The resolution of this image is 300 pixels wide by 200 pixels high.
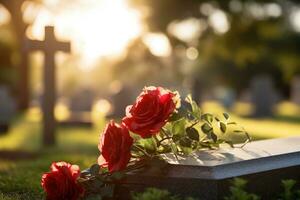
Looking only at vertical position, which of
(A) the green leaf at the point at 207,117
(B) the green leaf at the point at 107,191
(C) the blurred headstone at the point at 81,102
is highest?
(C) the blurred headstone at the point at 81,102

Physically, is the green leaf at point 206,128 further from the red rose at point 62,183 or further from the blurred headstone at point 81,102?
the blurred headstone at point 81,102

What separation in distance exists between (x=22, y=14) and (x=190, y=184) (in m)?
25.5

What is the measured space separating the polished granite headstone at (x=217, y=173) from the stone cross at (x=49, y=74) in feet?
27.3

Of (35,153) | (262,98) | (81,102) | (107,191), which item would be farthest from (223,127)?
(81,102)

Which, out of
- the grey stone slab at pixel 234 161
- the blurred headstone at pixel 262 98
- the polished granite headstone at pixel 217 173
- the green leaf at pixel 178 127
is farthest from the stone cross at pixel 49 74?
the blurred headstone at pixel 262 98

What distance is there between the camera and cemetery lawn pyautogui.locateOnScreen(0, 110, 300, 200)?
18.3ft

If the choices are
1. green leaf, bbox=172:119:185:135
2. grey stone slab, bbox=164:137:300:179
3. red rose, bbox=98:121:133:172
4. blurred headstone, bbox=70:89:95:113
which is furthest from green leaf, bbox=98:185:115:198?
blurred headstone, bbox=70:89:95:113

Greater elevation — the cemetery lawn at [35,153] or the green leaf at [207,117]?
the green leaf at [207,117]

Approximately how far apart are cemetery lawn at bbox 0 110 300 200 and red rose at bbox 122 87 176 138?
135 cm

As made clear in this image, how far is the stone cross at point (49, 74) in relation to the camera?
41.0ft

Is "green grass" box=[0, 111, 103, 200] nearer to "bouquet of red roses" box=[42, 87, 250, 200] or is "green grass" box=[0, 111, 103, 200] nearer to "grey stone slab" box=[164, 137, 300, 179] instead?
"bouquet of red roses" box=[42, 87, 250, 200]

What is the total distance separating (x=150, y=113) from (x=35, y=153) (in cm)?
835

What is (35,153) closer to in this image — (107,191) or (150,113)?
(107,191)

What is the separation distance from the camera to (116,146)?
396 cm
